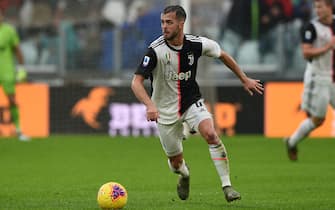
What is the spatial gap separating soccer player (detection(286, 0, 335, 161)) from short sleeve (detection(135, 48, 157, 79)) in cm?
489

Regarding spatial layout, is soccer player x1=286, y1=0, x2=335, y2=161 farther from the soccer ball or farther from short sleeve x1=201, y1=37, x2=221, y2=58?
the soccer ball

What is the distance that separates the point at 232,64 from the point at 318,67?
499 centimetres

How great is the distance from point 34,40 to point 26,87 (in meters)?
2.72

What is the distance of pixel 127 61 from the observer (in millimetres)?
23000

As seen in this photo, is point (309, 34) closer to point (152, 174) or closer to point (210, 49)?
point (152, 174)

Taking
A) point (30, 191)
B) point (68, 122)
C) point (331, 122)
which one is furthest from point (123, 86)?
point (30, 191)

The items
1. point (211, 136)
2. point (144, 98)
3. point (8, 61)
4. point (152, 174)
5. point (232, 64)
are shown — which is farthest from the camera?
point (8, 61)

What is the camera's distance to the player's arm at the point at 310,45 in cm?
1377

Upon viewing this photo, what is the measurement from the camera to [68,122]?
2159cm

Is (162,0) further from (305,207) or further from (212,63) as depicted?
(305,207)

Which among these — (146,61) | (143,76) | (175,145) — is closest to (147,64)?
(146,61)

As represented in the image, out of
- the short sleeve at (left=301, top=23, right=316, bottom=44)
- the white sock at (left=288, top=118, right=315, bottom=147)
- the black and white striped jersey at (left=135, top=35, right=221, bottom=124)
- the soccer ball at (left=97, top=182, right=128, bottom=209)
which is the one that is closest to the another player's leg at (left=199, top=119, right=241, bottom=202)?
the black and white striped jersey at (left=135, top=35, right=221, bottom=124)

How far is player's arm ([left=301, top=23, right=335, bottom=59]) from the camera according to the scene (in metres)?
13.8

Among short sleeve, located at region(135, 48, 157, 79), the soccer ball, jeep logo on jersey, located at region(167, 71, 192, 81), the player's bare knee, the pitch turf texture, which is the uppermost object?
short sleeve, located at region(135, 48, 157, 79)
